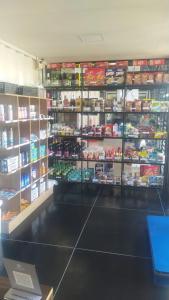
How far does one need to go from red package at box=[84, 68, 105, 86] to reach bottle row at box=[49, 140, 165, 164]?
1.19 m

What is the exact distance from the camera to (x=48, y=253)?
112 inches

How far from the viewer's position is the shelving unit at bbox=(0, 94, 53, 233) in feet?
10.8

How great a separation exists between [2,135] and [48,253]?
5.02 ft

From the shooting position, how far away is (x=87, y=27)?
118 inches

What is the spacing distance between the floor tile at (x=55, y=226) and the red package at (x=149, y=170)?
148 centimetres

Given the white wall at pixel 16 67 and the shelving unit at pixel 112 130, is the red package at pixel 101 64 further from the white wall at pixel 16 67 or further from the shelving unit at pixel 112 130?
the white wall at pixel 16 67

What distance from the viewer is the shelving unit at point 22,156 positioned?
3279 millimetres

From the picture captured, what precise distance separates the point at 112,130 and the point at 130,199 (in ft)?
4.44

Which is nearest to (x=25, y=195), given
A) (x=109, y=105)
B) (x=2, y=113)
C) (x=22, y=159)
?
(x=22, y=159)

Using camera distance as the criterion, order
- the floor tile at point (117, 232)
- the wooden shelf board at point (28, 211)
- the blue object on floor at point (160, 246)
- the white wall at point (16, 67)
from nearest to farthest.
Answer: the blue object on floor at point (160, 246)
the floor tile at point (117, 232)
the wooden shelf board at point (28, 211)
the white wall at point (16, 67)

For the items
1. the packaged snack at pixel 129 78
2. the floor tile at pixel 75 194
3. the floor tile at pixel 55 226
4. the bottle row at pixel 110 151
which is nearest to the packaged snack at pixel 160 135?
the bottle row at pixel 110 151

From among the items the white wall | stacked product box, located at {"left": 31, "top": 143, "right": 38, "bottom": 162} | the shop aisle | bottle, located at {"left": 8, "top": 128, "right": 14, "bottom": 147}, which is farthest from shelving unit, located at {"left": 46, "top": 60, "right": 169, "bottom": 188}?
bottle, located at {"left": 8, "top": 128, "right": 14, "bottom": 147}

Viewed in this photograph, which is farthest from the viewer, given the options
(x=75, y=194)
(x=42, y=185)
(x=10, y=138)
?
(x=75, y=194)

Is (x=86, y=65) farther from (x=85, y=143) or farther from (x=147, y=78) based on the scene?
(x=85, y=143)
